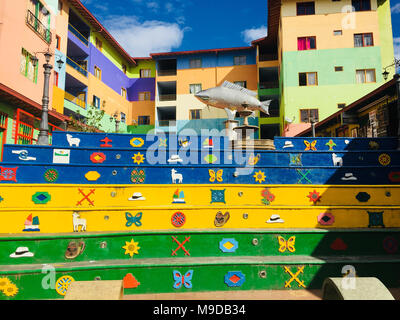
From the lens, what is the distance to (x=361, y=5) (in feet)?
65.3

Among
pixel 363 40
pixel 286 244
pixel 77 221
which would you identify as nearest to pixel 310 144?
pixel 286 244

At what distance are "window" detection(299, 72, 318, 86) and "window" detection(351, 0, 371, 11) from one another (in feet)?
19.2

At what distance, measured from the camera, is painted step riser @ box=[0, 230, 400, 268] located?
4906 millimetres

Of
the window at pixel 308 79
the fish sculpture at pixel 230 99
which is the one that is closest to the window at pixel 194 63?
the window at pixel 308 79

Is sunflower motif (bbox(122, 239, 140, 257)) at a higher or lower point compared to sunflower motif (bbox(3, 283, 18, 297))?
higher

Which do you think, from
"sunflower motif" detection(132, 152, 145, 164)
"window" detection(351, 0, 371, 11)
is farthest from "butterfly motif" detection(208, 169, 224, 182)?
"window" detection(351, 0, 371, 11)

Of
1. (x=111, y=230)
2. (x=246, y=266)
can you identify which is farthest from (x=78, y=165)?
(x=246, y=266)

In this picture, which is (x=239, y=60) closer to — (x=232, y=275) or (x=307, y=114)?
(x=307, y=114)

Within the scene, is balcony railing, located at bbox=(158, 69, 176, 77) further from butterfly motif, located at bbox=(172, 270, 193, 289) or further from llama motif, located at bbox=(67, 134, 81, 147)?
butterfly motif, located at bbox=(172, 270, 193, 289)

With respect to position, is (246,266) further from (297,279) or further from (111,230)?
(111,230)

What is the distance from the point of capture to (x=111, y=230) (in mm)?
5203

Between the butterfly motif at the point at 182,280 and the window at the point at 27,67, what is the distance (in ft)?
39.0

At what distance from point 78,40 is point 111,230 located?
20728 millimetres

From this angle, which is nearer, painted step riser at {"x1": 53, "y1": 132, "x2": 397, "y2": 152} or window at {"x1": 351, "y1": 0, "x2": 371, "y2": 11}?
painted step riser at {"x1": 53, "y1": 132, "x2": 397, "y2": 152}
